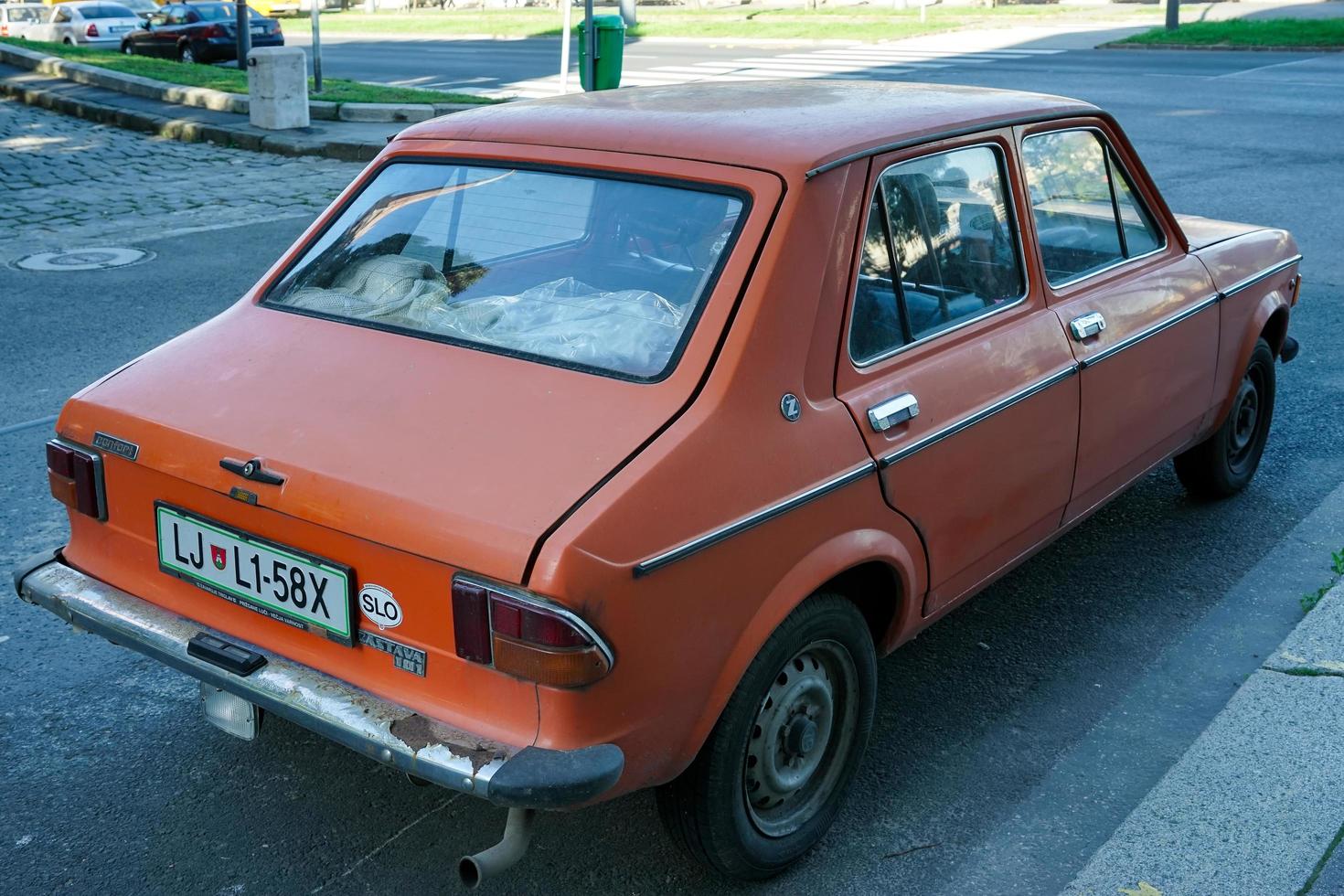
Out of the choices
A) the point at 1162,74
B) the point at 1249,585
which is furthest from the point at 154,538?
the point at 1162,74

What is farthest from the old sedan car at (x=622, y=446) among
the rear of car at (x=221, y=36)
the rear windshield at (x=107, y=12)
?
the rear windshield at (x=107, y=12)

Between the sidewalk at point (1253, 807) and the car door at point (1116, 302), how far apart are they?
2.51 ft

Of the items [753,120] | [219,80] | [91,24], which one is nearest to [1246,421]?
[753,120]

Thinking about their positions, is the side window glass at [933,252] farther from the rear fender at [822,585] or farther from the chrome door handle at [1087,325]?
the rear fender at [822,585]

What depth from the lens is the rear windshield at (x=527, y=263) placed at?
3.06m

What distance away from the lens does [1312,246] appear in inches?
372

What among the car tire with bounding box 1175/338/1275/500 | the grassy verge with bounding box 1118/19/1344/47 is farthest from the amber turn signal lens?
the grassy verge with bounding box 1118/19/1344/47

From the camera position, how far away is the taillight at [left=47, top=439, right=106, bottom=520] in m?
3.19

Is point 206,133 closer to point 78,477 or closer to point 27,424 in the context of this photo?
point 27,424

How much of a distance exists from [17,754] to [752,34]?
2829 cm

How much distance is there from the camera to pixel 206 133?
1488cm

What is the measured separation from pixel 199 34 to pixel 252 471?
27.3m

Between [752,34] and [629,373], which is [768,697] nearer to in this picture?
[629,373]

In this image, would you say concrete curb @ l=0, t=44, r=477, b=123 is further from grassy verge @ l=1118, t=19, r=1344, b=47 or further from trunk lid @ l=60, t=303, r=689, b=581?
grassy verge @ l=1118, t=19, r=1344, b=47
